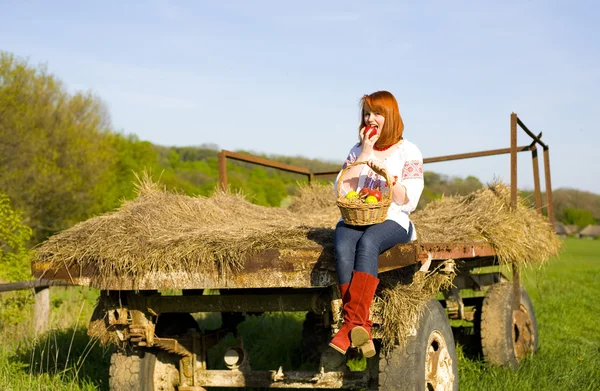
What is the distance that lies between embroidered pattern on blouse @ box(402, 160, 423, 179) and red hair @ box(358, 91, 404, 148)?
0.18 meters

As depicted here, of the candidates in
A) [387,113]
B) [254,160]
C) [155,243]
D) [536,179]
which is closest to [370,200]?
[387,113]

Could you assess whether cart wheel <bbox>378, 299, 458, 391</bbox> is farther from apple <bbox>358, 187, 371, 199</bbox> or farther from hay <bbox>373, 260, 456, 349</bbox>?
apple <bbox>358, 187, 371, 199</bbox>

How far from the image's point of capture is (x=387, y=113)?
3.98 m

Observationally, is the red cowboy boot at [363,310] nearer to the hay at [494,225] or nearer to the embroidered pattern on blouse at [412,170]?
the embroidered pattern on blouse at [412,170]

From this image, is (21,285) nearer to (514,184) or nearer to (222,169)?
(222,169)

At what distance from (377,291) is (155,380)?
5.50 ft

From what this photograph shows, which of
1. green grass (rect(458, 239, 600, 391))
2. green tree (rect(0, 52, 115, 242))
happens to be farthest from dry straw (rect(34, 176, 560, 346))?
green tree (rect(0, 52, 115, 242))

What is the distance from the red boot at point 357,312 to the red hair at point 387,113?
40.9 inches

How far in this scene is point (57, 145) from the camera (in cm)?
3288

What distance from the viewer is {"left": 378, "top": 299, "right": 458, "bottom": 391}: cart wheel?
3.62 metres

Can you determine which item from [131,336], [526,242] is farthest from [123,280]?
[526,242]

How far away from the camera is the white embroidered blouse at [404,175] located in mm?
3846

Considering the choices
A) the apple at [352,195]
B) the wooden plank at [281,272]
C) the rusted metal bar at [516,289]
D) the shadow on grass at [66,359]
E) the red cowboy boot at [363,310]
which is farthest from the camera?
the rusted metal bar at [516,289]

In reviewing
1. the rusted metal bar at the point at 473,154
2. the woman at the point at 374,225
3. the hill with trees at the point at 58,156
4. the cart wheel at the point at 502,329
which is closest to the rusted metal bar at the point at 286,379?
the woman at the point at 374,225
